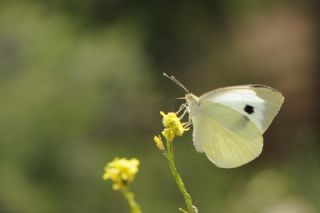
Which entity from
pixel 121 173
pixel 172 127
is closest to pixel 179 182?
pixel 121 173

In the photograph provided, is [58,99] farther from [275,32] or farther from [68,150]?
[275,32]

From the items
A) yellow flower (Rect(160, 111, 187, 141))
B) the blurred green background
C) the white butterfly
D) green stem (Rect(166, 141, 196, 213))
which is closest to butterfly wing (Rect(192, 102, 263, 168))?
the white butterfly

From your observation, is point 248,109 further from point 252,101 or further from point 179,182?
point 179,182

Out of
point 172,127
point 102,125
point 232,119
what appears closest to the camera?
point 172,127

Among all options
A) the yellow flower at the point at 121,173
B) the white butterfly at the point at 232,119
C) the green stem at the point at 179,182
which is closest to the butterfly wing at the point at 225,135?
the white butterfly at the point at 232,119

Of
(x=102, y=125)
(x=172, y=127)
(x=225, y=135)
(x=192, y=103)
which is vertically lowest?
(x=172, y=127)

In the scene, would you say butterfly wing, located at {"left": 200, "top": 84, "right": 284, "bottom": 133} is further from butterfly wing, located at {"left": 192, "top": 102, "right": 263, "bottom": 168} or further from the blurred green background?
the blurred green background

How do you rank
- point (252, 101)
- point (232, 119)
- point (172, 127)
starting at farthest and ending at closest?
1. point (232, 119)
2. point (252, 101)
3. point (172, 127)
